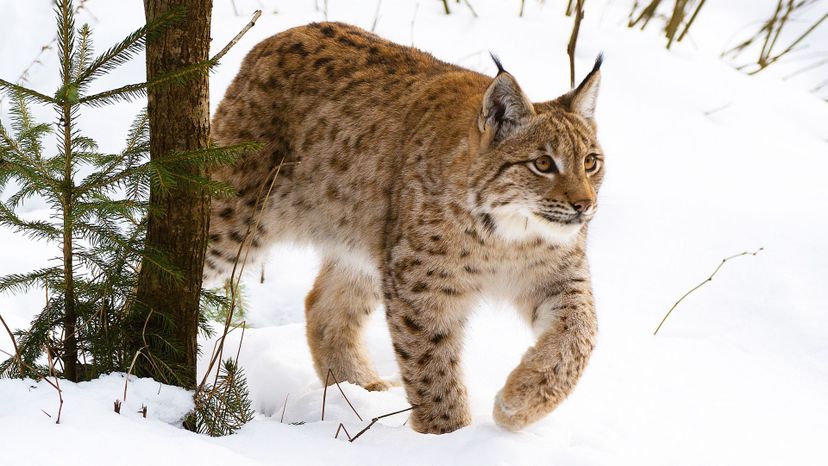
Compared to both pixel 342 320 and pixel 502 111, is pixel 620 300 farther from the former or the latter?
pixel 502 111

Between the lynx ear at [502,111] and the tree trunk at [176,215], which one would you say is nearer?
the tree trunk at [176,215]

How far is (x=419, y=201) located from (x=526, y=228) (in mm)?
477

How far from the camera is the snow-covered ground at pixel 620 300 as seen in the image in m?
3.00

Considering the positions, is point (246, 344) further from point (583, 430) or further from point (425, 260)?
Result: point (583, 430)

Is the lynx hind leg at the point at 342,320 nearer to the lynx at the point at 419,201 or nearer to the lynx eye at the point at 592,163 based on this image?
the lynx at the point at 419,201

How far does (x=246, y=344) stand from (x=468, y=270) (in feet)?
5.32

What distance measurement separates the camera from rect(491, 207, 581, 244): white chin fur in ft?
11.5

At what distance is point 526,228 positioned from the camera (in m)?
3.63

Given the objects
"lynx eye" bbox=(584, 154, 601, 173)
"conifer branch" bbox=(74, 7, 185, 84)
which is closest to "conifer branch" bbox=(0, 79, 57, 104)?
"conifer branch" bbox=(74, 7, 185, 84)

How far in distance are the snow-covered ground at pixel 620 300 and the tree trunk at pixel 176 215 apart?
205 mm

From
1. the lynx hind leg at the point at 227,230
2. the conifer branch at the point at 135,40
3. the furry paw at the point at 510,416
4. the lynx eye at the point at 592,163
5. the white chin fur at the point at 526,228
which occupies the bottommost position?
the furry paw at the point at 510,416

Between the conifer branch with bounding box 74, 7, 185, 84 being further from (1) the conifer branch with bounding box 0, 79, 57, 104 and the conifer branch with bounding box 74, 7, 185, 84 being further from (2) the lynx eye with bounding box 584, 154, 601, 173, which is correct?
(2) the lynx eye with bounding box 584, 154, 601, 173

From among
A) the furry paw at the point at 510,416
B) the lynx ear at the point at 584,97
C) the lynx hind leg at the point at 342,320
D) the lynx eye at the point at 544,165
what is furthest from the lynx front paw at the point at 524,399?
the lynx hind leg at the point at 342,320

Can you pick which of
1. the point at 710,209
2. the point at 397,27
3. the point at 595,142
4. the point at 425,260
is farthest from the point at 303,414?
the point at 397,27
